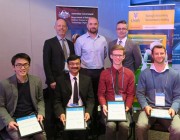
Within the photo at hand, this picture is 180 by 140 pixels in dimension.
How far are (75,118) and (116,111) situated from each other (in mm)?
542

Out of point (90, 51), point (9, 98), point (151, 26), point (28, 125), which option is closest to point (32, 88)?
point (9, 98)

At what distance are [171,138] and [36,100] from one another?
5.81ft

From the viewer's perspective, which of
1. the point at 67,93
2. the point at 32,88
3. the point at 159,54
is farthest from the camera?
the point at 67,93

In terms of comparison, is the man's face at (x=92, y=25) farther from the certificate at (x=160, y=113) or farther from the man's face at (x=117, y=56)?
the certificate at (x=160, y=113)

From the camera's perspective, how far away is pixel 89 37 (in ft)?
13.3

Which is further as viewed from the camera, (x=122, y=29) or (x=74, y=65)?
(x=122, y=29)

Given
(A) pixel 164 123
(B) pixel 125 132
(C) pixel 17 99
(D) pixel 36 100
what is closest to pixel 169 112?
(A) pixel 164 123

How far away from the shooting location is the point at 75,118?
9.91 ft

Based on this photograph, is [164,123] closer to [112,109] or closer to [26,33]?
[112,109]

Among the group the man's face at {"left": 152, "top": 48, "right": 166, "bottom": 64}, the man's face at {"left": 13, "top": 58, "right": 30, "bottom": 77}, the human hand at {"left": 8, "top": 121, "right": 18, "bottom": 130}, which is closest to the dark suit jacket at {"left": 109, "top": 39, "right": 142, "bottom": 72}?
the man's face at {"left": 152, "top": 48, "right": 166, "bottom": 64}

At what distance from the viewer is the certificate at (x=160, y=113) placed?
2954 millimetres

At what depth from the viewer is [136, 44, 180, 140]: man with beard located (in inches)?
123

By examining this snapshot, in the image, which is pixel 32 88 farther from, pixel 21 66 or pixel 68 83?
pixel 68 83

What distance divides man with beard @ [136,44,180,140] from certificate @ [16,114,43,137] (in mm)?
1296
